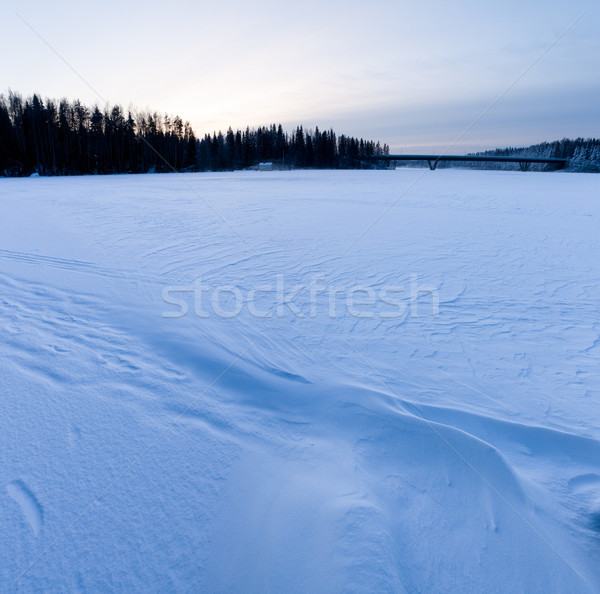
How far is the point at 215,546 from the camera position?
1.58m

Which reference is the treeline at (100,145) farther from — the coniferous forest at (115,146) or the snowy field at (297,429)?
the snowy field at (297,429)

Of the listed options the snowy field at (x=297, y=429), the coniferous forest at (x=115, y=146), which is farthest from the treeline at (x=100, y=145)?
the snowy field at (x=297, y=429)

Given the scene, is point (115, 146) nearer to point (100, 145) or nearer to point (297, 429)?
point (100, 145)

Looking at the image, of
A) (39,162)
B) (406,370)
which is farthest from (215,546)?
(39,162)

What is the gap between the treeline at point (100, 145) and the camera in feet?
145

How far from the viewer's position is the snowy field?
5.14ft

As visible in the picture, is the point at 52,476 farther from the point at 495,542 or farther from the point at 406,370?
the point at 406,370

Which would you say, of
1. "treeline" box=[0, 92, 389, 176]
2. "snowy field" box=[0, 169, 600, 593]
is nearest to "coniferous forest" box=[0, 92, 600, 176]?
"treeline" box=[0, 92, 389, 176]

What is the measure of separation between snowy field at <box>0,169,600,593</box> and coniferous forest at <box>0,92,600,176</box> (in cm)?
5015

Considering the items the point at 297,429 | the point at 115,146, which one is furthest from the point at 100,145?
the point at 297,429

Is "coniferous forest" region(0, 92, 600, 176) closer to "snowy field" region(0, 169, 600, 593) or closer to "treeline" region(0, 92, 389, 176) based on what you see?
"treeline" region(0, 92, 389, 176)

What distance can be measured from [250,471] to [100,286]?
12.4 feet

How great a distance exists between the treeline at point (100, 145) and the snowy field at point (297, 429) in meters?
49.9

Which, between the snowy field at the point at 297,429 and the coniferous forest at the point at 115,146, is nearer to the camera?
the snowy field at the point at 297,429
